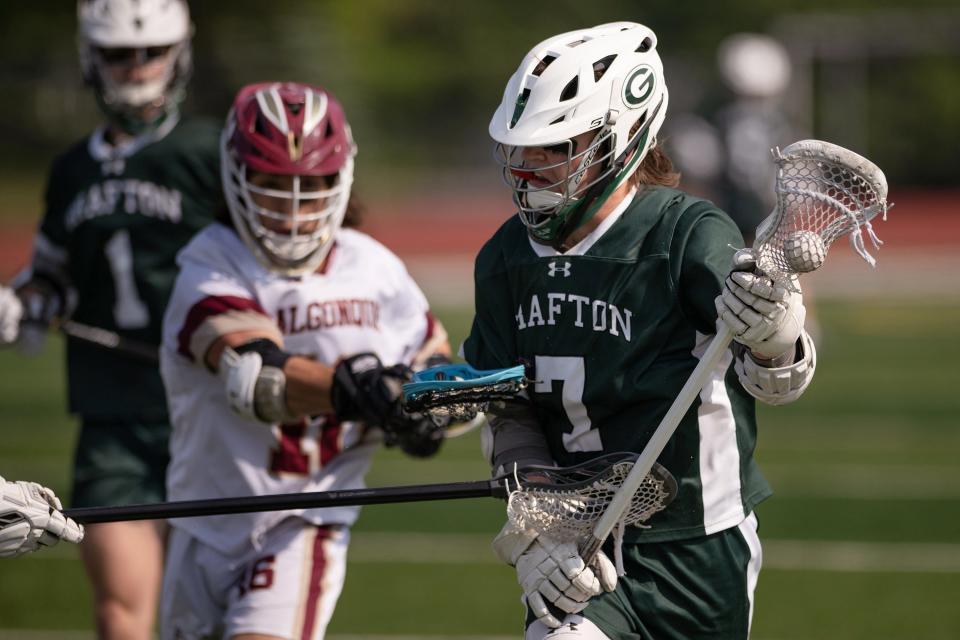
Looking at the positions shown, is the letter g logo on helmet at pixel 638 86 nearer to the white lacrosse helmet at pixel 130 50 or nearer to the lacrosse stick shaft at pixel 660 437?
the lacrosse stick shaft at pixel 660 437

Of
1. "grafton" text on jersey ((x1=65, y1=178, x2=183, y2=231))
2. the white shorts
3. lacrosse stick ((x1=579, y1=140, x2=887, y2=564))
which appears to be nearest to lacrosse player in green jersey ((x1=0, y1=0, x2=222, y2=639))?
"grafton" text on jersey ((x1=65, y1=178, x2=183, y2=231))

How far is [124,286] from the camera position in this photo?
5.28 meters

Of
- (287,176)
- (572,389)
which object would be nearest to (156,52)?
(287,176)

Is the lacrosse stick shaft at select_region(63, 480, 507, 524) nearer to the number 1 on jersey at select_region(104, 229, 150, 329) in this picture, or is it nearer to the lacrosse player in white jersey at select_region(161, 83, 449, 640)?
the lacrosse player in white jersey at select_region(161, 83, 449, 640)

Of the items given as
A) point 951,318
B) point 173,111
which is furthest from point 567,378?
point 951,318

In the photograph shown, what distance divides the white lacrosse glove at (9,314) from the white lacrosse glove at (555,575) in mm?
2627

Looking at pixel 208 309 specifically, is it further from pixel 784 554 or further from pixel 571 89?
pixel 784 554

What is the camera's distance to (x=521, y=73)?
11.4 ft

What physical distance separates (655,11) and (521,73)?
29914mm

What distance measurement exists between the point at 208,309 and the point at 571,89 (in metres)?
1.38

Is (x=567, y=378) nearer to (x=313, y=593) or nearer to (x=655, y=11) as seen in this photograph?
(x=313, y=593)

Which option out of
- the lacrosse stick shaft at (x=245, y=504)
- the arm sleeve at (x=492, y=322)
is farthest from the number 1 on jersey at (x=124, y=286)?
the arm sleeve at (x=492, y=322)

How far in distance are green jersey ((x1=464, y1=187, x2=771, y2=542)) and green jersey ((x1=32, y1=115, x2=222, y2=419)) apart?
2047 mm

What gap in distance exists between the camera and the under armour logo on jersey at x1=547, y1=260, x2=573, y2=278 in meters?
3.46
